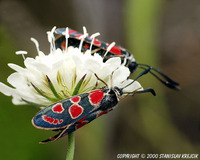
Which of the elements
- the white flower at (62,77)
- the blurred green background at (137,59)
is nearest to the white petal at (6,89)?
the white flower at (62,77)

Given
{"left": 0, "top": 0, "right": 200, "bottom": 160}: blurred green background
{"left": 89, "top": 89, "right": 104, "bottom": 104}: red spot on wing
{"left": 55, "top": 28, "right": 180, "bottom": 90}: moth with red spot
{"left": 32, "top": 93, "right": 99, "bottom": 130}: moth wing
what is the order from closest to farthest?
{"left": 32, "top": 93, "right": 99, "bottom": 130}: moth wing
{"left": 89, "top": 89, "right": 104, "bottom": 104}: red spot on wing
{"left": 55, "top": 28, "right": 180, "bottom": 90}: moth with red spot
{"left": 0, "top": 0, "right": 200, "bottom": 160}: blurred green background

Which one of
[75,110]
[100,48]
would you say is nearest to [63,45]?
[100,48]

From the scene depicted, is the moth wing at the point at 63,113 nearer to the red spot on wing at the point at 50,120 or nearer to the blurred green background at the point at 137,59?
the red spot on wing at the point at 50,120

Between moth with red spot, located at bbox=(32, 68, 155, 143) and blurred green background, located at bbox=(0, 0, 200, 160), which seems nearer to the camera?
moth with red spot, located at bbox=(32, 68, 155, 143)

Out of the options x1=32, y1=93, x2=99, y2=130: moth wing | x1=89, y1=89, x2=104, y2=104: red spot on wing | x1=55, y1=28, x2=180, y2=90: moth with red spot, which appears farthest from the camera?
x1=55, y1=28, x2=180, y2=90: moth with red spot

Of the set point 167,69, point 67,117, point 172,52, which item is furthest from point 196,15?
point 67,117

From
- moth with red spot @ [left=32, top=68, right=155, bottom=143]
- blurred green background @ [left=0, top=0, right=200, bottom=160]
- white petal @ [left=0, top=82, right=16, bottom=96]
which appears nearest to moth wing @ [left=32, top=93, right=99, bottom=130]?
moth with red spot @ [left=32, top=68, right=155, bottom=143]

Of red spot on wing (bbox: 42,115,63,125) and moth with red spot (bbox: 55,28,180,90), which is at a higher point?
moth with red spot (bbox: 55,28,180,90)

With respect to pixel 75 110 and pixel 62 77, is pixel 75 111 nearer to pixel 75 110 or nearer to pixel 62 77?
pixel 75 110

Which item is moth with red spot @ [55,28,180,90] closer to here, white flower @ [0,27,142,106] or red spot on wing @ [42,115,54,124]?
white flower @ [0,27,142,106]
